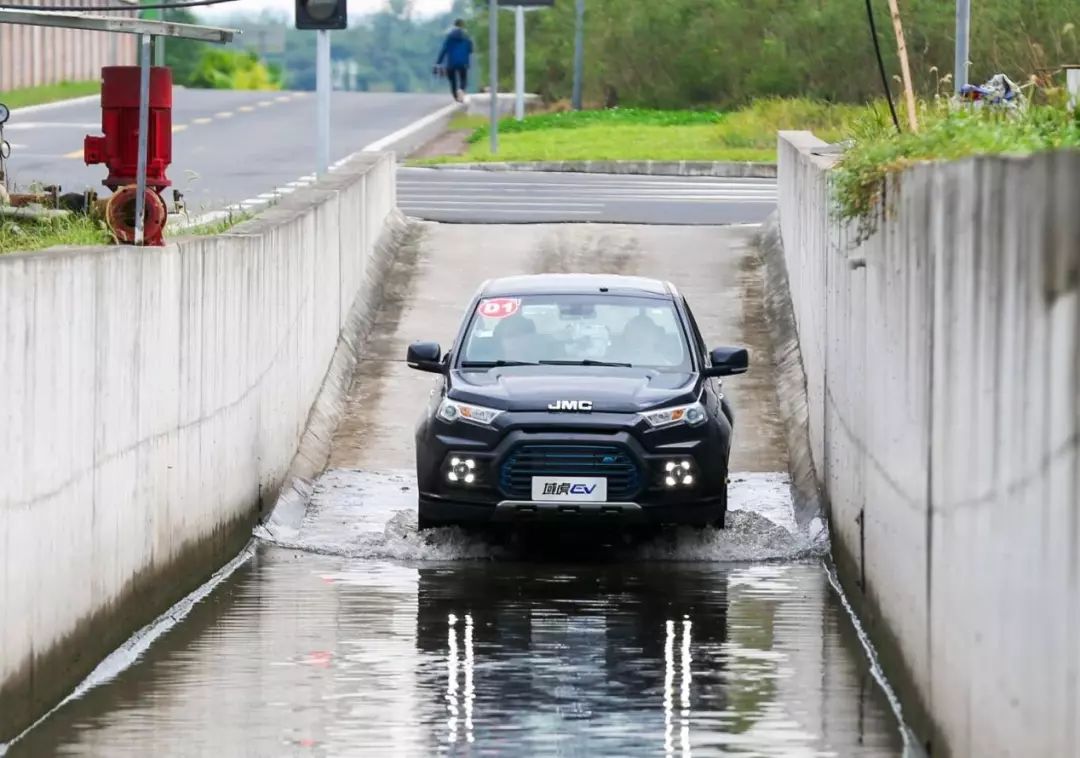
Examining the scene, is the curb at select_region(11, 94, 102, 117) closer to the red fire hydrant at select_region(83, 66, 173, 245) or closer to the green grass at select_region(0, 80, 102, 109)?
the green grass at select_region(0, 80, 102, 109)

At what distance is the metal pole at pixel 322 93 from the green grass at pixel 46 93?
31246mm

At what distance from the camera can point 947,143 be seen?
38.3ft

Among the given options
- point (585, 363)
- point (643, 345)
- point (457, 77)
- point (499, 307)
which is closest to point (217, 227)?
point (499, 307)

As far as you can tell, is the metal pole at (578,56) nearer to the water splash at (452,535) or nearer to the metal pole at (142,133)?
the water splash at (452,535)

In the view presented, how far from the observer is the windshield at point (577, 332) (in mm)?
15094

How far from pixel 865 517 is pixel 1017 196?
4861 millimetres

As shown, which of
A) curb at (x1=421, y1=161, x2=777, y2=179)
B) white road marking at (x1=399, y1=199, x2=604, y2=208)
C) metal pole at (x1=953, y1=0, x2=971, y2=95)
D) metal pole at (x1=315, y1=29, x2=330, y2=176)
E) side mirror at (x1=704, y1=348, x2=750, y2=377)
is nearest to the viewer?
side mirror at (x1=704, y1=348, x2=750, y2=377)

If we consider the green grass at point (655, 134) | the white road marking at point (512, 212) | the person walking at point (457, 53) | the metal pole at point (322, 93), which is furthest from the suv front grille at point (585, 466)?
the person walking at point (457, 53)

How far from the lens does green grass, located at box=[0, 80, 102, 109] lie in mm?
57031

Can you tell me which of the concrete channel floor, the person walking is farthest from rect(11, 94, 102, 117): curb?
the concrete channel floor

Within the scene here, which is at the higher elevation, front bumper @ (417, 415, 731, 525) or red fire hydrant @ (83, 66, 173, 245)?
red fire hydrant @ (83, 66, 173, 245)

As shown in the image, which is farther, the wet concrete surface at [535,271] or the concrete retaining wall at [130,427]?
the wet concrete surface at [535,271]

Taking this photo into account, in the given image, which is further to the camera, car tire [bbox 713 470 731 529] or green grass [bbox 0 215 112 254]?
car tire [bbox 713 470 731 529]

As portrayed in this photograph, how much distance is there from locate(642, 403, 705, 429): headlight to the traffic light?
9087mm
